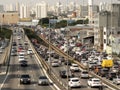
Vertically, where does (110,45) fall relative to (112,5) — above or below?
below

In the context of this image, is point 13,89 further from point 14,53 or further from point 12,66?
point 14,53

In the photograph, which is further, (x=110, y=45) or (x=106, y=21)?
(x=106, y=21)

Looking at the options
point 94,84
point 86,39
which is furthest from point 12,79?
point 86,39

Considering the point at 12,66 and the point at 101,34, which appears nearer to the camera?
the point at 12,66

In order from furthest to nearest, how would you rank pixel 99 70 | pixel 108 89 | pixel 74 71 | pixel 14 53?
1. pixel 14 53
2. pixel 74 71
3. pixel 99 70
4. pixel 108 89

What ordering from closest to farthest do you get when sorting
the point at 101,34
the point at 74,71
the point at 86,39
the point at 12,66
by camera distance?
the point at 74,71 → the point at 12,66 → the point at 101,34 → the point at 86,39

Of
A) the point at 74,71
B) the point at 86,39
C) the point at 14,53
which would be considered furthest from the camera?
the point at 86,39

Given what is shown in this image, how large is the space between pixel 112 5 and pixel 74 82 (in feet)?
221

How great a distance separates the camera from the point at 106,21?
334ft

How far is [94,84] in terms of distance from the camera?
37.3 metres

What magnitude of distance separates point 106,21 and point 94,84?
65.5m

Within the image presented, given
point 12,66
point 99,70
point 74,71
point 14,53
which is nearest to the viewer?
point 99,70

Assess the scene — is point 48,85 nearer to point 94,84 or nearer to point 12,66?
point 94,84

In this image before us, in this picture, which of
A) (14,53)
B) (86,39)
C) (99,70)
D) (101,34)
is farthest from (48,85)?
(86,39)
